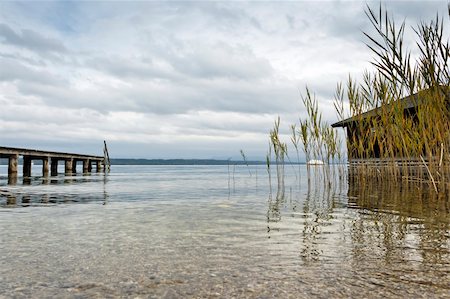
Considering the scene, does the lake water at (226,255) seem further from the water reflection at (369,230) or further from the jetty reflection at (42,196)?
the jetty reflection at (42,196)

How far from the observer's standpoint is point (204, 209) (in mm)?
6160

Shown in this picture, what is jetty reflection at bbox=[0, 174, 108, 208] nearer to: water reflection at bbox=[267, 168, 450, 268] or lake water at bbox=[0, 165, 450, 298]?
lake water at bbox=[0, 165, 450, 298]

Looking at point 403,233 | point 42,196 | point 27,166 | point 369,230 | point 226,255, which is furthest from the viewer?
point 27,166

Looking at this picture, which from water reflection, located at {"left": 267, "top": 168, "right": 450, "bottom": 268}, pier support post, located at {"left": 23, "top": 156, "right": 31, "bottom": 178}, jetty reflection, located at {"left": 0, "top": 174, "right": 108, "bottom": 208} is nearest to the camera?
water reflection, located at {"left": 267, "top": 168, "right": 450, "bottom": 268}

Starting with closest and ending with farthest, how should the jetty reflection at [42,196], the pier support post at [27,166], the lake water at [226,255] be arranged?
the lake water at [226,255] < the jetty reflection at [42,196] < the pier support post at [27,166]

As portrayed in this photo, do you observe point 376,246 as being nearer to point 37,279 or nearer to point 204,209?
point 37,279

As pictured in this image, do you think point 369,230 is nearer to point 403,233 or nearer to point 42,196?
point 403,233

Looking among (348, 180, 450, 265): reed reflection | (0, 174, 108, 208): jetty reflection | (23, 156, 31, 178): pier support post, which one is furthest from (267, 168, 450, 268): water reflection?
A: (23, 156, 31, 178): pier support post

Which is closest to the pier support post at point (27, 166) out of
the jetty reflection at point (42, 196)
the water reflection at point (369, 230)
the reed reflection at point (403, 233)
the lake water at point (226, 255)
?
the jetty reflection at point (42, 196)

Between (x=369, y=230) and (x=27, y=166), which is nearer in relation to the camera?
(x=369, y=230)

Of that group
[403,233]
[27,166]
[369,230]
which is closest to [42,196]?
[369,230]

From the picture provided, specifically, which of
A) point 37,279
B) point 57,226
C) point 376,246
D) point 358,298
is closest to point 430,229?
point 376,246

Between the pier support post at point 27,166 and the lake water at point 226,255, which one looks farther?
the pier support post at point 27,166

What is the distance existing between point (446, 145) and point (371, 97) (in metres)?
3.17
